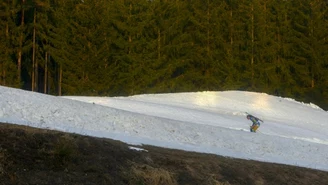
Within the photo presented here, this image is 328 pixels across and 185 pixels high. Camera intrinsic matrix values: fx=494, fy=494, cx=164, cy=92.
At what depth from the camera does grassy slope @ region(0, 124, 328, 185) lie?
7.38 meters

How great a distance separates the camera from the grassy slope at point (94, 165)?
24.2 feet

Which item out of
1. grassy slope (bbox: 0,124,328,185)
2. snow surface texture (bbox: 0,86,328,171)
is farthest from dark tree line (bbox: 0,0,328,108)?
grassy slope (bbox: 0,124,328,185)

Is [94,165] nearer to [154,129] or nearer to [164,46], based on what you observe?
[154,129]

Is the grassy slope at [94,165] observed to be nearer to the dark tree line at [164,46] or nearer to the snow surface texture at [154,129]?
the snow surface texture at [154,129]

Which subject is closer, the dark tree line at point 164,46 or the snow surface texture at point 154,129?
the snow surface texture at point 154,129

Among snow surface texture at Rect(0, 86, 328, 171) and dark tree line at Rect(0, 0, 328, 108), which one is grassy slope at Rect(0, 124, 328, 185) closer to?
snow surface texture at Rect(0, 86, 328, 171)

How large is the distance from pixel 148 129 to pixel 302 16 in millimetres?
36530

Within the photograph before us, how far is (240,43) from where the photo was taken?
44438mm

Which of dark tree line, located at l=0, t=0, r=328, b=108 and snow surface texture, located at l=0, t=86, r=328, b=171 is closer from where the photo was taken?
snow surface texture, located at l=0, t=86, r=328, b=171

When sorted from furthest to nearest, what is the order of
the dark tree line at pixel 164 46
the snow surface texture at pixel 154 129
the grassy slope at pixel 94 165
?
the dark tree line at pixel 164 46, the snow surface texture at pixel 154 129, the grassy slope at pixel 94 165

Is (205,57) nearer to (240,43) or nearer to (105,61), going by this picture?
(240,43)

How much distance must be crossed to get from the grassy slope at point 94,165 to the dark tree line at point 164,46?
26758mm

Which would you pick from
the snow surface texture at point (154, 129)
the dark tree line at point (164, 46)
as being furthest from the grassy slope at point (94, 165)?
the dark tree line at point (164, 46)

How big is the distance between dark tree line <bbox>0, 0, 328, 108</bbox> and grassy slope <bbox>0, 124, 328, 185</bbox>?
2676cm
